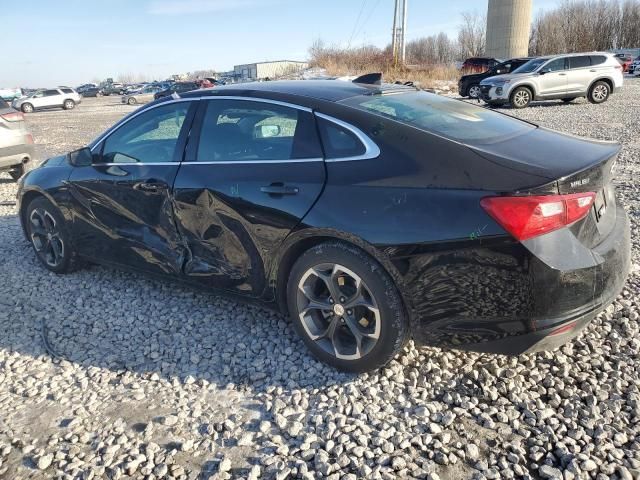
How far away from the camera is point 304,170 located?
2.83 m

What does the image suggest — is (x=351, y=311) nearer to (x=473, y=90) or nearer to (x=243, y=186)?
(x=243, y=186)

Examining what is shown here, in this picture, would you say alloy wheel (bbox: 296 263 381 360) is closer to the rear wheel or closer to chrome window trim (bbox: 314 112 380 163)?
chrome window trim (bbox: 314 112 380 163)

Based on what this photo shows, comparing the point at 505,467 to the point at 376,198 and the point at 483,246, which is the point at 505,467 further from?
the point at 376,198

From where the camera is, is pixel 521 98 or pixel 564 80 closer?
pixel 564 80

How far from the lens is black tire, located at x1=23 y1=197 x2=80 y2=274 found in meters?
4.37

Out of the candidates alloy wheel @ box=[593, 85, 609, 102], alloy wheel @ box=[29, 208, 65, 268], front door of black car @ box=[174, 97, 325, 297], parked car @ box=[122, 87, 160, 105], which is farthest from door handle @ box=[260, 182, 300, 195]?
parked car @ box=[122, 87, 160, 105]

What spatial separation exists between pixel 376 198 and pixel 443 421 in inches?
44.8

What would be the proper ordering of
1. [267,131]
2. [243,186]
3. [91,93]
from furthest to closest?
[91,93] < [267,131] < [243,186]

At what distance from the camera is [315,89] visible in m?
3.25

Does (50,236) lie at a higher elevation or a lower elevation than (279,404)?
higher

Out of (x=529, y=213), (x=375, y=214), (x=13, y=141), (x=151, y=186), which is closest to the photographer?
(x=529, y=213)

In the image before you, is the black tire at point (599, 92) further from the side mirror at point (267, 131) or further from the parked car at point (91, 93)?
the parked car at point (91, 93)

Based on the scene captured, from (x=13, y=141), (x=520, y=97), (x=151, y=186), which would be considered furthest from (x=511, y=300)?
(x=520, y=97)

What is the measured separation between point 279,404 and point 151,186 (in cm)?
178
